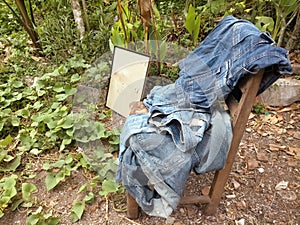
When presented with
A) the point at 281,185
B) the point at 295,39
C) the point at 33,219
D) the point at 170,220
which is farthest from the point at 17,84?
the point at 295,39

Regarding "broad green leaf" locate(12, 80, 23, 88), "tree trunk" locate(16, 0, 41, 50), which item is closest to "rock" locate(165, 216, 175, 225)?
"broad green leaf" locate(12, 80, 23, 88)

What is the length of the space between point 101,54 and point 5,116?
84cm

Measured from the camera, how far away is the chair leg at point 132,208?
1180 millimetres

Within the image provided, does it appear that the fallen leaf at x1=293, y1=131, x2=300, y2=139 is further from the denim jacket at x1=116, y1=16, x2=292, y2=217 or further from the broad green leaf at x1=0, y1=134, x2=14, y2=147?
the broad green leaf at x1=0, y1=134, x2=14, y2=147

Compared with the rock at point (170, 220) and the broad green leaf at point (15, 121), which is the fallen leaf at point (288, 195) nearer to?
the rock at point (170, 220)

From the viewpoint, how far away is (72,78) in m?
2.05

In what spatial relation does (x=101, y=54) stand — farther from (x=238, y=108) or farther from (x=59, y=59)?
(x=238, y=108)

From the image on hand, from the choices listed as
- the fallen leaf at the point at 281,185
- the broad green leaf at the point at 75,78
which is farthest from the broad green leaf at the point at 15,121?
the fallen leaf at the point at 281,185

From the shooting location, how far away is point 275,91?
6.12ft

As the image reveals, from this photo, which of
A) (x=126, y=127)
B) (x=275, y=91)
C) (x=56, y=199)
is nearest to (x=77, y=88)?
(x=56, y=199)

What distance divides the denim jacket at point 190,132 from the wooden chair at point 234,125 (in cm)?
3

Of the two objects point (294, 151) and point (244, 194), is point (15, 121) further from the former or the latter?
point (294, 151)

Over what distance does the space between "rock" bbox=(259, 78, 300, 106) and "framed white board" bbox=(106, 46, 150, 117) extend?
88cm

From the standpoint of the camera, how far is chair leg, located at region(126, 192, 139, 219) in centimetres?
118
